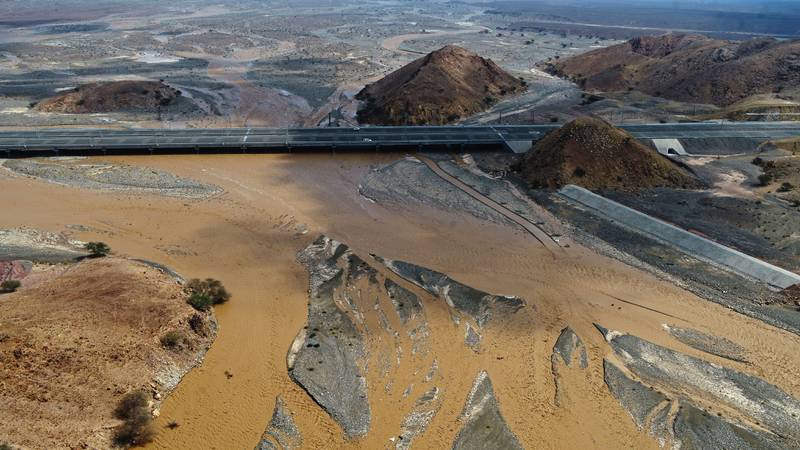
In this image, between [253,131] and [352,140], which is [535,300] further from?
[253,131]

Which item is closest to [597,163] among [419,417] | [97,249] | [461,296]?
[461,296]

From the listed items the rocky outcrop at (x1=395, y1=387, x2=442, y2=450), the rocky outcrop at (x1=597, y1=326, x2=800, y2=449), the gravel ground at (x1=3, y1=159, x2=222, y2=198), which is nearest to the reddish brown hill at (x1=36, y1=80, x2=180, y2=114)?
the gravel ground at (x1=3, y1=159, x2=222, y2=198)

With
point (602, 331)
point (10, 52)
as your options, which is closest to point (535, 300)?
point (602, 331)

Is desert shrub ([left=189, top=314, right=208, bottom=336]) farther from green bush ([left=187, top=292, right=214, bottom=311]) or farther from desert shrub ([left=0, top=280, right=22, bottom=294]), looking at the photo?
desert shrub ([left=0, top=280, right=22, bottom=294])

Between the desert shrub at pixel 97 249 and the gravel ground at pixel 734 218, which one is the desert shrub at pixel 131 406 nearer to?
the desert shrub at pixel 97 249

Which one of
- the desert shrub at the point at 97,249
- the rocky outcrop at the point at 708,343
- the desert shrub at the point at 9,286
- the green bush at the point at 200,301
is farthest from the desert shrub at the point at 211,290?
the rocky outcrop at the point at 708,343

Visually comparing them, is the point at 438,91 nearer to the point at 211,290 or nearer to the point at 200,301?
the point at 211,290
